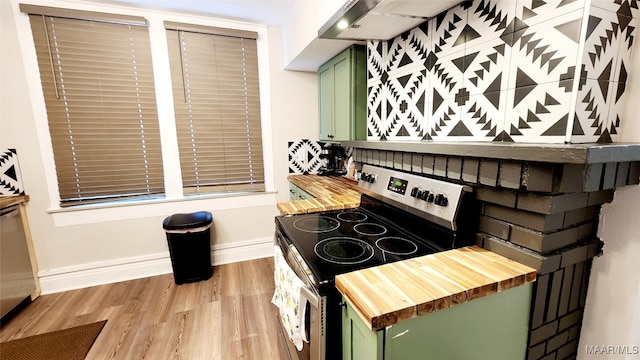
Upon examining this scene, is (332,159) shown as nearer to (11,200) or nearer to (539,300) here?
(539,300)

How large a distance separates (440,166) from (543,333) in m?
0.72

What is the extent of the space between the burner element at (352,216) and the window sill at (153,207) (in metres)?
1.47

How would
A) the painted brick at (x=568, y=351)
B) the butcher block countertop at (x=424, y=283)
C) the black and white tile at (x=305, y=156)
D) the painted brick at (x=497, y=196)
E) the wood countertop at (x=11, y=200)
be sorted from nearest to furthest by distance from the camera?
the butcher block countertop at (x=424, y=283), the painted brick at (x=497, y=196), the painted brick at (x=568, y=351), the wood countertop at (x=11, y=200), the black and white tile at (x=305, y=156)

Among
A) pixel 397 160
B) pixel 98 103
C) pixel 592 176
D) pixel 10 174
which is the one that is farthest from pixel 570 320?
pixel 10 174

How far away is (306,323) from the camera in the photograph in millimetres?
1051

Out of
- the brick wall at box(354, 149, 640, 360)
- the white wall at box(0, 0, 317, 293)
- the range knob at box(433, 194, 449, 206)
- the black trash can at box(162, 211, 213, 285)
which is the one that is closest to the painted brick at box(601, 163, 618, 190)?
the brick wall at box(354, 149, 640, 360)

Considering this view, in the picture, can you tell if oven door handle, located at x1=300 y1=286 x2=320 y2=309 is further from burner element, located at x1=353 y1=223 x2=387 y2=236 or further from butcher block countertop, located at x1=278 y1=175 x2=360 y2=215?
butcher block countertop, located at x1=278 y1=175 x2=360 y2=215

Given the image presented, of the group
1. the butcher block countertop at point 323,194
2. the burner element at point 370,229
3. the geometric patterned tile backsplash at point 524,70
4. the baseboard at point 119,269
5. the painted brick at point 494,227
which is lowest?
the baseboard at point 119,269

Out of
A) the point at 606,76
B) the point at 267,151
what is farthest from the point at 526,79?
the point at 267,151

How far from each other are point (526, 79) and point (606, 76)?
8.1 inches

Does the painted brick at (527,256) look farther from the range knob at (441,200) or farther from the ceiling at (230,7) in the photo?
the ceiling at (230,7)

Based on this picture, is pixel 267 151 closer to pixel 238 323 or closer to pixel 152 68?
pixel 152 68

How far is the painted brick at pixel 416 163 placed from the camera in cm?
128

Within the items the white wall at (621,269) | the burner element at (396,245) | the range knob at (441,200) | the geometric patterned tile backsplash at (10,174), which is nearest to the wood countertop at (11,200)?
the geometric patterned tile backsplash at (10,174)
